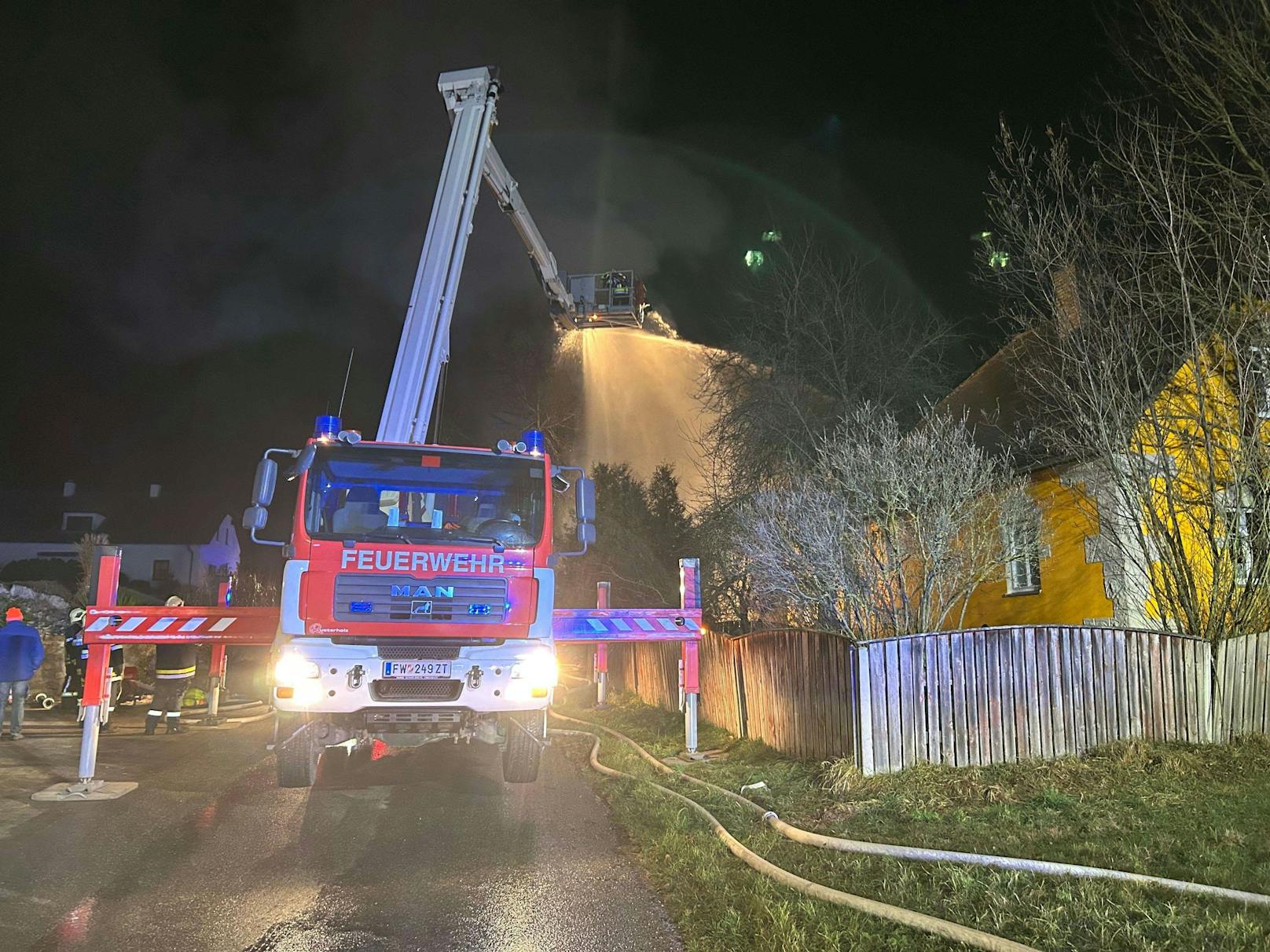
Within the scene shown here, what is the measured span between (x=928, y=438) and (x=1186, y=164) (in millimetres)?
4340

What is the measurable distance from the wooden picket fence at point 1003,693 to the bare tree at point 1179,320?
0.87 metres

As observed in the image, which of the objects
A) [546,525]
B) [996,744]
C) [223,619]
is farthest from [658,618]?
[223,619]

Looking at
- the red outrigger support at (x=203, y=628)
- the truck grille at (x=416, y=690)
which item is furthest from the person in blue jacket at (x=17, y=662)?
the truck grille at (x=416, y=690)

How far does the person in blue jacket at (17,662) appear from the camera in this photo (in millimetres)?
9852

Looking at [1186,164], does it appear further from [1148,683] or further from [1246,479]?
[1148,683]

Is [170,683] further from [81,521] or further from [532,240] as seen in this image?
[81,521]

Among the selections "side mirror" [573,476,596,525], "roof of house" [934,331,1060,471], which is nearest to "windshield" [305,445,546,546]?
"side mirror" [573,476,596,525]

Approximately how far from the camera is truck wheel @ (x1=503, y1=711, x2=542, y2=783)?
23.3ft

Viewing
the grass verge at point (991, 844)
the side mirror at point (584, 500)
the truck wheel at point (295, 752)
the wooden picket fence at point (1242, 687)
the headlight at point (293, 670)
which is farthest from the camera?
the wooden picket fence at point (1242, 687)

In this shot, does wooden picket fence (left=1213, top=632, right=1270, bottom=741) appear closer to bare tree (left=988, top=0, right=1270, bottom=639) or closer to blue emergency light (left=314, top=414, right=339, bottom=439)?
bare tree (left=988, top=0, right=1270, bottom=639)

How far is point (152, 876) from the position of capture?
503cm

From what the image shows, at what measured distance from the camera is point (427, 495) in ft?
24.5

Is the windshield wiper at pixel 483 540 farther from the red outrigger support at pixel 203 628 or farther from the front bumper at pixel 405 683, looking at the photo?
the red outrigger support at pixel 203 628

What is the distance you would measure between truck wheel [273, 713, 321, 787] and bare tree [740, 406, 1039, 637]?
6.38m
